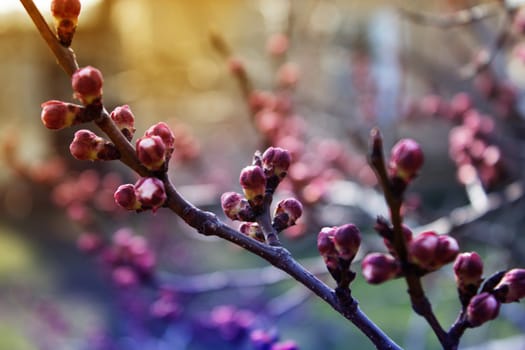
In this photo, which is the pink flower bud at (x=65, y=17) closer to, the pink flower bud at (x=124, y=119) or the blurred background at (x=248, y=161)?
the pink flower bud at (x=124, y=119)

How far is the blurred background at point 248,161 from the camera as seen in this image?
869mm

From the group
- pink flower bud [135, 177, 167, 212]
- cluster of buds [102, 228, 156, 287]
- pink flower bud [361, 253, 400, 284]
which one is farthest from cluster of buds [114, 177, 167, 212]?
cluster of buds [102, 228, 156, 287]

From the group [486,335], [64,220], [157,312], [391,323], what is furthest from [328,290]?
[64,220]

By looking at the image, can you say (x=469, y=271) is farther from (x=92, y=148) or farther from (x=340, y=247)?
(x=92, y=148)

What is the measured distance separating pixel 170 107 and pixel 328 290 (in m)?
4.05

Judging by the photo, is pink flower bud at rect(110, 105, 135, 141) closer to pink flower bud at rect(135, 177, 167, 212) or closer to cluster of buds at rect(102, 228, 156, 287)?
pink flower bud at rect(135, 177, 167, 212)

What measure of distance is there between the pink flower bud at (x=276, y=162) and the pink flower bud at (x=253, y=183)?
0.09 feet

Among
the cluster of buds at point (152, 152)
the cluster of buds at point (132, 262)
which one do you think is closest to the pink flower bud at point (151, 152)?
the cluster of buds at point (152, 152)

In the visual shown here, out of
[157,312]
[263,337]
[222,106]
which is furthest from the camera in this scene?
[222,106]

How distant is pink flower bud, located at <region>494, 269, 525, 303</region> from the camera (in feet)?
1.16

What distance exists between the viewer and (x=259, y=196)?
1.27 feet

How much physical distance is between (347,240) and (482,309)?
77 mm

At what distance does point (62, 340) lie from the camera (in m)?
1.67

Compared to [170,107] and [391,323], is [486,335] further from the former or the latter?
[170,107]
